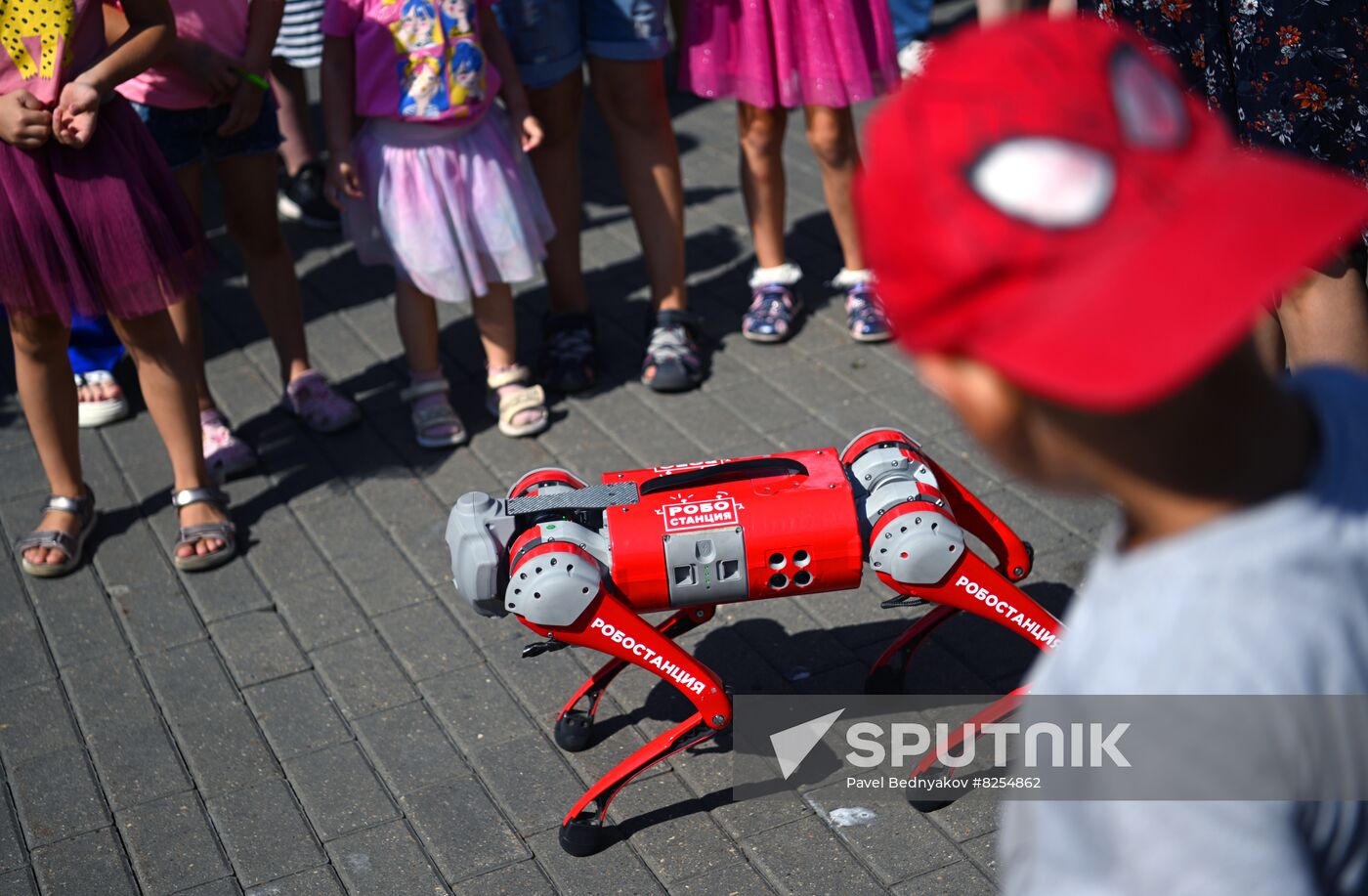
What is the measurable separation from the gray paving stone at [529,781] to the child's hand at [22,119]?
1735mm

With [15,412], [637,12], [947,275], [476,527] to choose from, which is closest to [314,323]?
[15,412]

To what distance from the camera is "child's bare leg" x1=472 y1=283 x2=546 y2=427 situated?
4121mm

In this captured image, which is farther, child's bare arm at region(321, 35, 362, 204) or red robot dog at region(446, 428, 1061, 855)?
child's bare arm at region(321, 35, 362, 204)

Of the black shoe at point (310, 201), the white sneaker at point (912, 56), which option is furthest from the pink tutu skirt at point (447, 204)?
the white sneaker at point (912, 56)

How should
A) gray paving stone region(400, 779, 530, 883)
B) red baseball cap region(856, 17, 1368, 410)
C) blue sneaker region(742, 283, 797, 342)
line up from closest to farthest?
red baseball cap region(856, 17, 1368, 410) → gray paving stone region(400, 779, 530, 883) → blue sneaker region(742, 283, 797, 342)

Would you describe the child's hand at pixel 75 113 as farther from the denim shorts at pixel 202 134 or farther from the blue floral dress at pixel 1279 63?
the blue floral dress at pixel 1279 63

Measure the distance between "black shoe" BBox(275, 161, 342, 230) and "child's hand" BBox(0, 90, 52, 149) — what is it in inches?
101

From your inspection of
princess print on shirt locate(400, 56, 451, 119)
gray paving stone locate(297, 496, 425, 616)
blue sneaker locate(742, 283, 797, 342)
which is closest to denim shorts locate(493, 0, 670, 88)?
princess print on shirt locate(400, 56, 451, 119)

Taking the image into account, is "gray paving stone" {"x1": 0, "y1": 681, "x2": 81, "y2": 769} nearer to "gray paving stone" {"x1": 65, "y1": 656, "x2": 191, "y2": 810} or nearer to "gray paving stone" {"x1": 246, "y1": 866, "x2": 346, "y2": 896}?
"gray paving stone" {"x1": 65, "y1": 656, "x2": 191, "y2": 810}

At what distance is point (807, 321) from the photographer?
466 cm

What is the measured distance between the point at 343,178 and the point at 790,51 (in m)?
1.40

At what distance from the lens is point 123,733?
10.2 feet

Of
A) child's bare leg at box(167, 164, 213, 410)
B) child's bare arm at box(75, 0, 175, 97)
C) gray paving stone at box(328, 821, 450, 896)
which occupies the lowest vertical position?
gray paving stone at box(328, 821, 450, 896)

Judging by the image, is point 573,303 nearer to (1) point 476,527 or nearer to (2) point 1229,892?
(1) point 476,527
